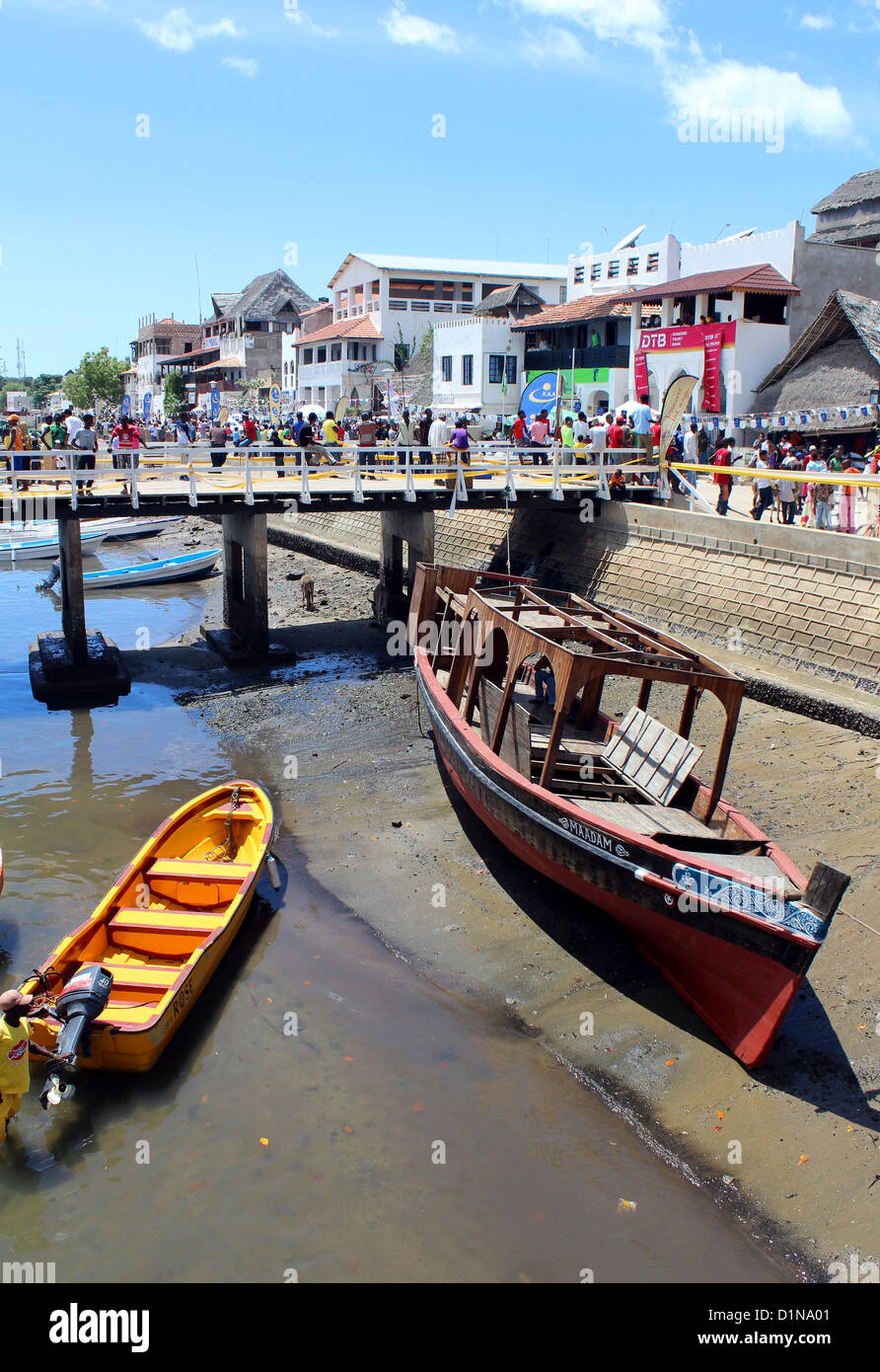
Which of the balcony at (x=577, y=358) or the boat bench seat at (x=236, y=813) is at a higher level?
the balcony at (x=577, y=358)

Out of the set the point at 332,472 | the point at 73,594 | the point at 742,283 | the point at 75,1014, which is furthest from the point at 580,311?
the point at 75,1014

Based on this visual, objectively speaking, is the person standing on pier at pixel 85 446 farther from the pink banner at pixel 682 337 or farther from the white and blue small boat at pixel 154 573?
the pink banner at pixel 682 337

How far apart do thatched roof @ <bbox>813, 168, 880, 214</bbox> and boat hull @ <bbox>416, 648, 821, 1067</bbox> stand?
161 feet

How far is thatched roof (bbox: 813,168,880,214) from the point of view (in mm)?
48594

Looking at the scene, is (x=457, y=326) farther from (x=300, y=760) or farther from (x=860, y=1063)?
(x=860, y=1063)

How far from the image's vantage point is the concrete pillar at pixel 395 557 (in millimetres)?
23406

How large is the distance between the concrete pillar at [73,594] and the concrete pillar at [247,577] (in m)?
3.23

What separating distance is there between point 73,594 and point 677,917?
1575 cm

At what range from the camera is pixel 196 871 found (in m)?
10.9

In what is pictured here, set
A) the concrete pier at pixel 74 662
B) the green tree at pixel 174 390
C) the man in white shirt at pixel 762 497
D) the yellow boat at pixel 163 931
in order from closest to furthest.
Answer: the yellow boat at pixel 163 931
the concrete pier at pixel 74 662
the man in white shirt at pixel 762 497
the green tree at pixel 174 390

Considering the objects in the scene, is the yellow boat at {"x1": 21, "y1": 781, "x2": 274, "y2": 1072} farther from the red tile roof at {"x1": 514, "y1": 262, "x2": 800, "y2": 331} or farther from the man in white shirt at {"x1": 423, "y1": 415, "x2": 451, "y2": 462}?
the red tile roof at {"x1": 514, "y1": 262, "x2": 800, "y2": 331}

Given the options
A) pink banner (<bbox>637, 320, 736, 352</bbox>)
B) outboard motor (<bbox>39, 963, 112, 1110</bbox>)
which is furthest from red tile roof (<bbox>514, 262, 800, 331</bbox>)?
outboard motor (<bbox>39, 963, 112, 1110</bbox>)

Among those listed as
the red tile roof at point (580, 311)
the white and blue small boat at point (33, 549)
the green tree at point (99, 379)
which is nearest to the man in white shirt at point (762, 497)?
the red tile roof at point (580, 311)

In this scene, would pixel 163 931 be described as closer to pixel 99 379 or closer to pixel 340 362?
pixel 340 362
